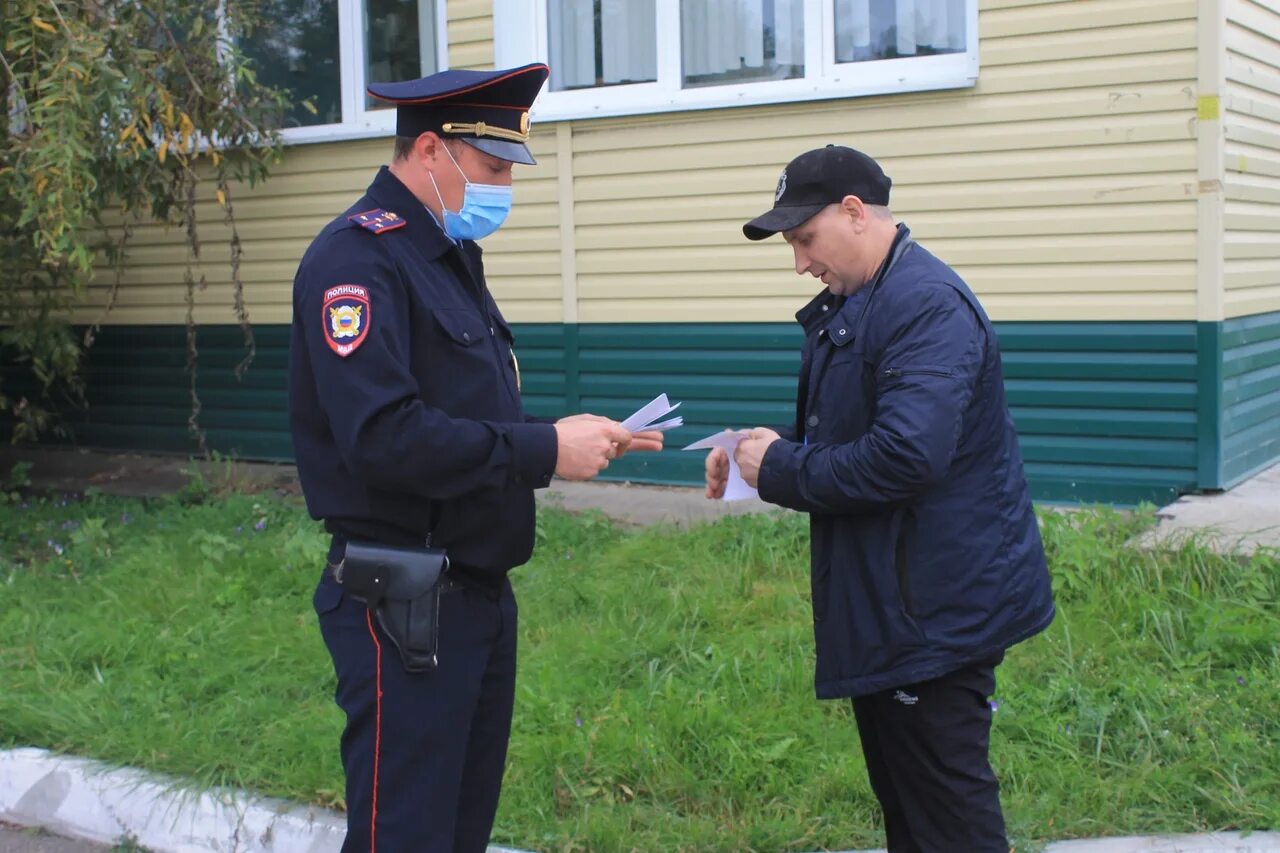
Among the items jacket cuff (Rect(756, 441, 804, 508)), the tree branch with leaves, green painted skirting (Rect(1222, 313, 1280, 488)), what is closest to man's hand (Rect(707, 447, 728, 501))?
jacket cuff (Rect(756, 441, 804, 508))

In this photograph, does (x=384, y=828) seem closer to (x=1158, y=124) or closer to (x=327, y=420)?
(x=327, y=420)

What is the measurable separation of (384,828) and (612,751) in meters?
1.58

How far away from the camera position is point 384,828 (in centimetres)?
260

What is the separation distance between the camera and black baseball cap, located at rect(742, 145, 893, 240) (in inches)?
112

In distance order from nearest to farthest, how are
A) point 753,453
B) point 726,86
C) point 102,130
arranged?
point 753,453
point 102,130
point 726,86

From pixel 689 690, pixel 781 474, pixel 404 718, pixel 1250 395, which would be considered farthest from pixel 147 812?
pixel 1250 395

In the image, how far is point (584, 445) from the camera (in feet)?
8.84

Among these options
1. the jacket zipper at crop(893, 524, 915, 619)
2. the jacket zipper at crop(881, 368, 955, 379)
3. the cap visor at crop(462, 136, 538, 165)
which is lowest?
the jacket zipper at crop(893, 524, 915, 619)

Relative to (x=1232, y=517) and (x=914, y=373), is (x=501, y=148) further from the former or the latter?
(x=1232, y=517)

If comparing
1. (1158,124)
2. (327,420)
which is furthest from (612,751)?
(1158,124)

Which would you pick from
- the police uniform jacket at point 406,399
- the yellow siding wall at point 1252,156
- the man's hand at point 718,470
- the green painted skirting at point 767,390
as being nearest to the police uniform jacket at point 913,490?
the man's hand at point 718,470

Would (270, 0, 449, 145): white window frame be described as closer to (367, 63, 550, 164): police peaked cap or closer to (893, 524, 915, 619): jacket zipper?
(367, 63, 550, 164): police peaked cap

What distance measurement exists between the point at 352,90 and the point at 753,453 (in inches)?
256

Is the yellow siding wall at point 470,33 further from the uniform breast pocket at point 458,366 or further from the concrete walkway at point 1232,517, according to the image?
the uniform breast pocket at point 458,366
